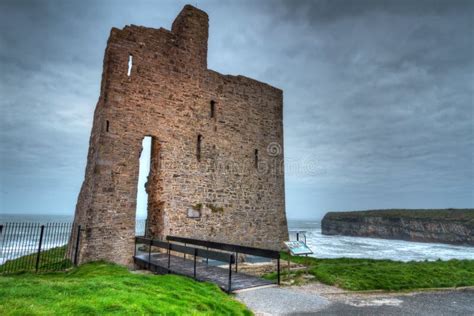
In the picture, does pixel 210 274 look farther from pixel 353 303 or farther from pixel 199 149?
pixel 199 149

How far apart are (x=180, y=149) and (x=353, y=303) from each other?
8672 mm

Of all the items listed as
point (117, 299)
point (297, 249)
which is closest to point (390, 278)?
point (297, 249)

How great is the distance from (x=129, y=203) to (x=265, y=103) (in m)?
8.49

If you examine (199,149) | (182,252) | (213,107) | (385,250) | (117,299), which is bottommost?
(385,250)

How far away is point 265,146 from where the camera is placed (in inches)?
600

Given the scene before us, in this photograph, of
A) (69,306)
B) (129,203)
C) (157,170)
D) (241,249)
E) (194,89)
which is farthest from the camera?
(194,89)

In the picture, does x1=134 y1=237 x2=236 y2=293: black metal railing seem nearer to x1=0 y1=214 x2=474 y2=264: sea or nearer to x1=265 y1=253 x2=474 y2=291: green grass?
x1=265 y1=253 x2=474 y2=291: green grass

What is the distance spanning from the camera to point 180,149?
12398 millimetres

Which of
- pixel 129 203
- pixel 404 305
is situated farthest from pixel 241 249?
pixel 129 203

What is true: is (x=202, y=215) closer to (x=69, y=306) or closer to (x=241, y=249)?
(x=241, y=249)

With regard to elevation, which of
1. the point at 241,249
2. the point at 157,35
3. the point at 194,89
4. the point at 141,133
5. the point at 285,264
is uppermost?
the point at 157,35

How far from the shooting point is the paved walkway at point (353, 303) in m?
5.23

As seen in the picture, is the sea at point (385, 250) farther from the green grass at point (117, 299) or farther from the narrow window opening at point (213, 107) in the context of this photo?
the narrow window opening at point (213, 107)

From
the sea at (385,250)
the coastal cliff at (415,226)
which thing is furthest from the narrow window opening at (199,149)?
the coastal cliff at (415,226)
